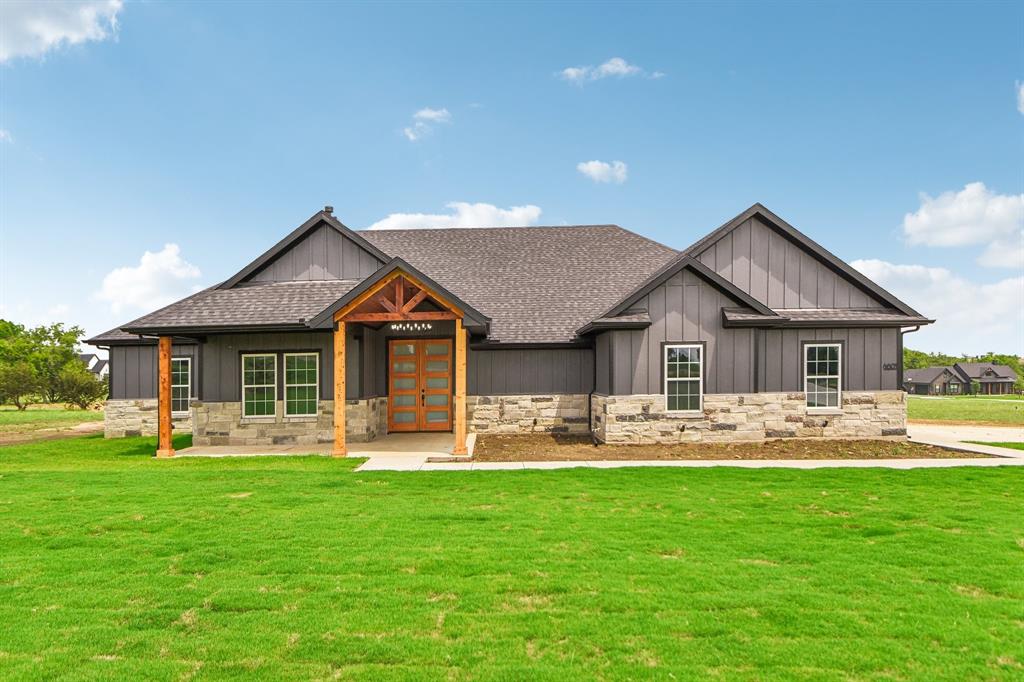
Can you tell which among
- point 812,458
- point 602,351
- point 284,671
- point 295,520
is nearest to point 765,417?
point 812,458

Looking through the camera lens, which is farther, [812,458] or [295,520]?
[812,458]

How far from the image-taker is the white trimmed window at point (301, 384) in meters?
14.6

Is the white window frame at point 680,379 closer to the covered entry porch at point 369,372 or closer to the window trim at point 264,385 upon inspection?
the covered entry porch at point 369,372

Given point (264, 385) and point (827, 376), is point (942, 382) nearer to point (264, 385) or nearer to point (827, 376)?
point (827, 376)

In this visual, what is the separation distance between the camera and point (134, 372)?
1723cm

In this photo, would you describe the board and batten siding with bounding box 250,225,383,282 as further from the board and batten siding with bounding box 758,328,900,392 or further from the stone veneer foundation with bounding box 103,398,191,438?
the board and batten siding with bounding box 758,328,900,392

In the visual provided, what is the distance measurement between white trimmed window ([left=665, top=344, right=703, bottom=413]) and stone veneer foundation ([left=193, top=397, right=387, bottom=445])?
8.43 m

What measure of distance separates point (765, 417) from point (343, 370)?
1128 centimetres

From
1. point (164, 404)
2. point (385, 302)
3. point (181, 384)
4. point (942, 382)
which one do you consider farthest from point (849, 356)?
point (942, 382)

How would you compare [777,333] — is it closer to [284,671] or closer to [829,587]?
[829,587]

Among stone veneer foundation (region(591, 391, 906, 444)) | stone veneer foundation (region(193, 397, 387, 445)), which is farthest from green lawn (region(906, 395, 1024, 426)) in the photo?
stone veneer foundation (region(193, 397, 387, 445))

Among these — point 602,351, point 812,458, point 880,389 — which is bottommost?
point 812,458

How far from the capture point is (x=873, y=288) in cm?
1515

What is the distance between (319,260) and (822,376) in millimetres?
15010
